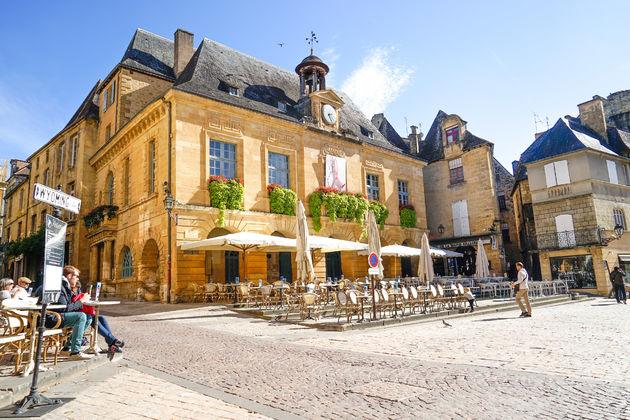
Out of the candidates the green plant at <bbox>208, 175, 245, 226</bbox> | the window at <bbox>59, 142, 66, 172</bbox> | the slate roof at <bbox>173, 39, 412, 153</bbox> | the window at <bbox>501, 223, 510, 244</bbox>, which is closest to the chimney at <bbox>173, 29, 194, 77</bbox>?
the slate roof at <bbox>173, 39, 412, 153</bbox>

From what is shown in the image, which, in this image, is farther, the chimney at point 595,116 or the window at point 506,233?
the window at point 506,233

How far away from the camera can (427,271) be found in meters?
16.8

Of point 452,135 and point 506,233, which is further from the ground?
point 452,135

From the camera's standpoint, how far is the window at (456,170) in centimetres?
2764

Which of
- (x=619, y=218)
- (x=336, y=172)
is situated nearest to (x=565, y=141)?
(x=619, y=218)

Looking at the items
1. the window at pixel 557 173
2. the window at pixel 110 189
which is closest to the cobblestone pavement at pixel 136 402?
the window at pixel 110 189

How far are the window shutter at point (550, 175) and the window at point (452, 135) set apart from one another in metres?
5.56

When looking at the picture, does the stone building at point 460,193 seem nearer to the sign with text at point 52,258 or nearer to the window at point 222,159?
the window at point 222,159

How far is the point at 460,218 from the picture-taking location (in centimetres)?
2717

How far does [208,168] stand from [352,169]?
8487 millimetres

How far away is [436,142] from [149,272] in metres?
20.4

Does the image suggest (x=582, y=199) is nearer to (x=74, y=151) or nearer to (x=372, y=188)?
(x=372, y=188)

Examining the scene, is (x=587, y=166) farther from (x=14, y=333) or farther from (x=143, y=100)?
(x=14, y=333)

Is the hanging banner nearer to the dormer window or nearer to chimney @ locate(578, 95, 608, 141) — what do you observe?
the dormer window
